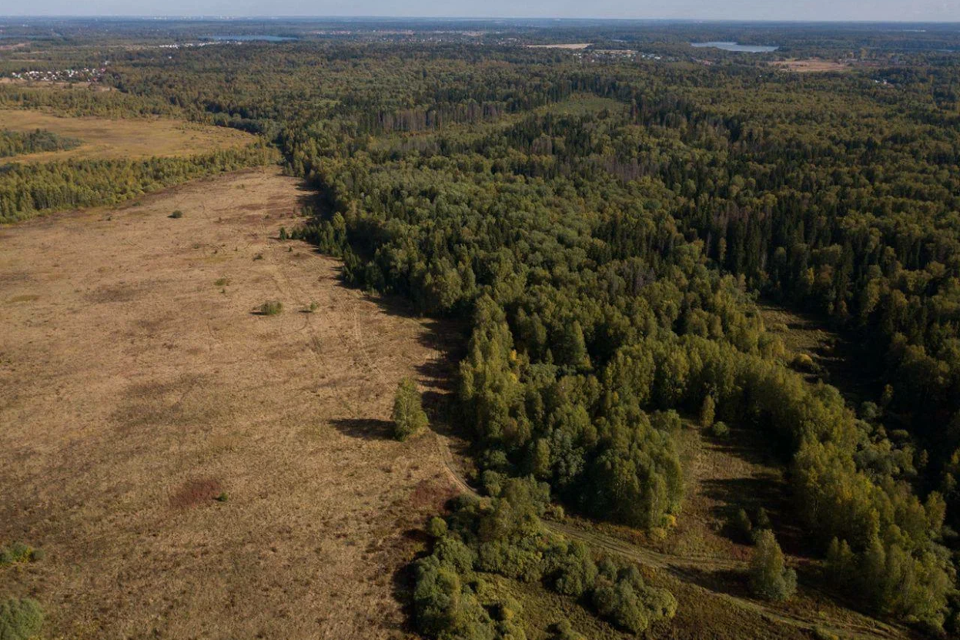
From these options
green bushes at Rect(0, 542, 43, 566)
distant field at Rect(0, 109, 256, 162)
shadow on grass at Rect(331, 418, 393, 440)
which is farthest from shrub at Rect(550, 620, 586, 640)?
distant field at Rect(0, 109, 256, 162)

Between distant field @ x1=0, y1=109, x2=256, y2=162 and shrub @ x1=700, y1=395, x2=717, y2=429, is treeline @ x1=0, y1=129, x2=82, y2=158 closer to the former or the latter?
distant field @ x1=0, y1=109, x2=256, y2=162

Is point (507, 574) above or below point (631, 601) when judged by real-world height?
below

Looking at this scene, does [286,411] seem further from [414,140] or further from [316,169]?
[414,140]

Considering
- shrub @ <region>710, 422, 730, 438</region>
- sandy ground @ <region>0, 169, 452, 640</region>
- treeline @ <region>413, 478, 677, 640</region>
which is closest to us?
treeline @ <region>413, 478, 677, 640</region>

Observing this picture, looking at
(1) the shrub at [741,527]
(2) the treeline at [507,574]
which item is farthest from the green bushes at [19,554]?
(1) the shrub at [741,527]

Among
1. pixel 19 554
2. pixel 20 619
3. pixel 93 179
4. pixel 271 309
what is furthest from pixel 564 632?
pixel 93 179

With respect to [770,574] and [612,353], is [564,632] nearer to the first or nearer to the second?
[770,574]

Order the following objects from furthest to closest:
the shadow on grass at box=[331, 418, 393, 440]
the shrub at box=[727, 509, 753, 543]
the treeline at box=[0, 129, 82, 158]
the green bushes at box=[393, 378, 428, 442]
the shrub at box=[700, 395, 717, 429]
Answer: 1. the treeline at box=[0, 129, 82, 158]
2. the shrub at box=[700, 395, 717, 429]
3. the shadow on grass at box=[331, 418, 393, 440]
4. the green bushes at box=[393, 378, 428, 442]
5. the shrub at box=[727, 509, 753, 543]
